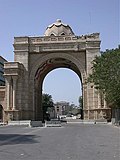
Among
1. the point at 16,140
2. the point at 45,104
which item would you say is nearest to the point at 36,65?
the point at 45,104

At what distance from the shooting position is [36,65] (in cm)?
5791

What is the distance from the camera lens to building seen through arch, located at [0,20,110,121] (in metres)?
54.7

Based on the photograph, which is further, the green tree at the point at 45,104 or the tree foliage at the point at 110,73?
the green tree at the point at 45,104

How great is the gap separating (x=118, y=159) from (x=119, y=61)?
854 inches

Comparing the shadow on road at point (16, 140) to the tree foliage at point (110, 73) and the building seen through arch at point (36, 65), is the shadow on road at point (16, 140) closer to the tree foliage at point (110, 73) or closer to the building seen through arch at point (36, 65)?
the tree foliage at point (110, 73)

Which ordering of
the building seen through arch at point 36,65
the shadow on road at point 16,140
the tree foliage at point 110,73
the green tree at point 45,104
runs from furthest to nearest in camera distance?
the green tree at point 45,104 → the building seen through arch at point 36,65 → the tree foliage at point 110,73 → the shadow on road at point 16,140

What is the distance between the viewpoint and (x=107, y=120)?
52.6 meters

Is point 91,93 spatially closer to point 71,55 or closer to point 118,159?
point 71,55

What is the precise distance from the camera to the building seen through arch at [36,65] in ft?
179

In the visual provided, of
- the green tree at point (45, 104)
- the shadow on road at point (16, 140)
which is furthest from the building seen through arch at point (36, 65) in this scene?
the shadow on road at point (16, 140)

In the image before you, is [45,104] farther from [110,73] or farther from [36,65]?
[110,73]

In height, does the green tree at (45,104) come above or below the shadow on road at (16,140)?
above

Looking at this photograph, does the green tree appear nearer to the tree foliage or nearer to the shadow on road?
the tree foliage

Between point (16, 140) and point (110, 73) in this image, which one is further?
point (110, 73)
